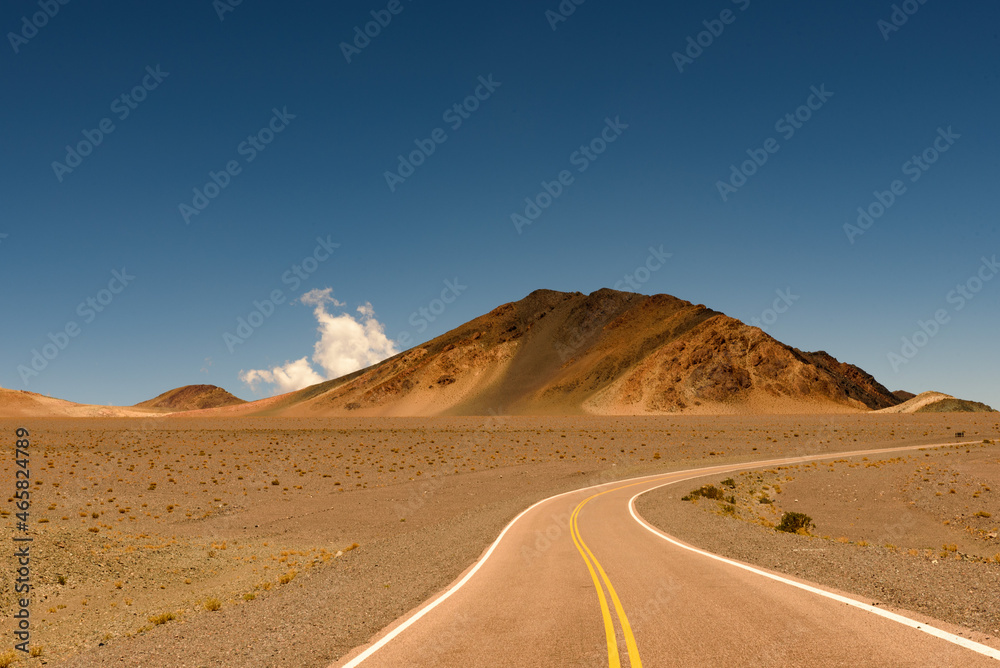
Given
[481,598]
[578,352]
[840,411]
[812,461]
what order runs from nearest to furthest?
[481,598] → [812,461] → [840,411] → [578,352]

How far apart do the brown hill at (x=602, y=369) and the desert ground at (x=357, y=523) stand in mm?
47617

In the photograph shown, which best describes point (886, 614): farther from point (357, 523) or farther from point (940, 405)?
point (940, 405)

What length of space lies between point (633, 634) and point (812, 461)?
4609 centimetres

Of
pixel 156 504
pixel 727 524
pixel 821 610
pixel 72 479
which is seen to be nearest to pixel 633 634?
pixel 821 610

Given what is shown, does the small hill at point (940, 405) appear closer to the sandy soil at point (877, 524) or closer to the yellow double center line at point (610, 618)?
the sandy soil at point (877, 524)

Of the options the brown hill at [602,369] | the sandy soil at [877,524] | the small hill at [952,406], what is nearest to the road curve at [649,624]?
the sandy soil at [877,524]

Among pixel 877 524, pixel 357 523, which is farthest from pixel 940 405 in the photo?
pixel 357 523

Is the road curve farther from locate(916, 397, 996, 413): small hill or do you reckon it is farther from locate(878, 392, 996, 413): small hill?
locate(916, 397, 996, 413): small hill

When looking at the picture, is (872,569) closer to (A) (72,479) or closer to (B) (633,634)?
(B) (633,634)

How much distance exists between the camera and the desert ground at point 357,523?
9.71 metres

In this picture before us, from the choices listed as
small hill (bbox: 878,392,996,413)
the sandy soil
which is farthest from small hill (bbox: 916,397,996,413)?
the sandy soil

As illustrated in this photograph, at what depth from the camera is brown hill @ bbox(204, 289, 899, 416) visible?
119 metres

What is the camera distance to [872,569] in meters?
11.4

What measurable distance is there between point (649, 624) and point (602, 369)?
135777 millimetres
